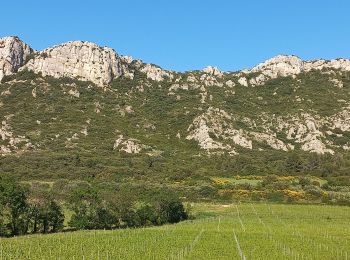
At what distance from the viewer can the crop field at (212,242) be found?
50.9 m

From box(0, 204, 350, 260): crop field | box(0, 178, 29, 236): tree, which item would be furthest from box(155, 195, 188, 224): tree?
box(0, 178, 29, 236): tree

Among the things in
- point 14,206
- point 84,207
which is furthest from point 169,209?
point 14,206

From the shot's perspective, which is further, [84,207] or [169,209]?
[169,209]

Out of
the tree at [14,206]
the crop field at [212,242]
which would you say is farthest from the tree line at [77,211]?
the crop field at [212,242]

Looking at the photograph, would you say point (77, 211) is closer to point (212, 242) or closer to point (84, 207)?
point (84, 207)

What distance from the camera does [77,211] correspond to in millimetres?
85000

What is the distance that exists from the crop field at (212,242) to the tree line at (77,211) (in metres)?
8.51

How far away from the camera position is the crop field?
167 ft

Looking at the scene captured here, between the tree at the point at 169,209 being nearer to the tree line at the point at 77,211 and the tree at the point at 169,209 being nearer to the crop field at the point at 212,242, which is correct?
the tree line at the point at 77,211

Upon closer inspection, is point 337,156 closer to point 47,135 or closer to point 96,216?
point 47,135

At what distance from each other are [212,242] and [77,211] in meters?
33.0

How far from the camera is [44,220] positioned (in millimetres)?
81000

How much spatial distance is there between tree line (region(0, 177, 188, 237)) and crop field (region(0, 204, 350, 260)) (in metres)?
8.51

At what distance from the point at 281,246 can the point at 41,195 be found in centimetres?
4592
